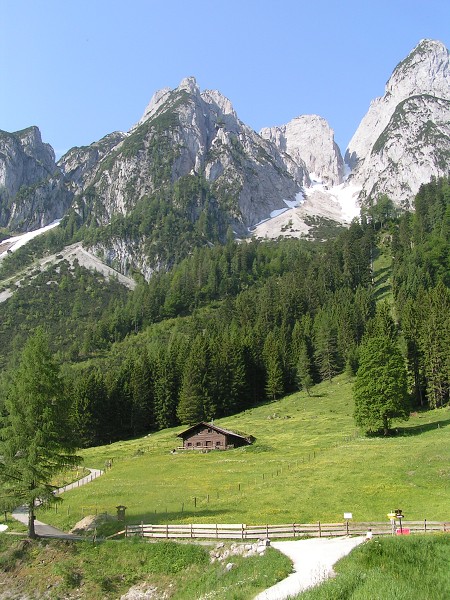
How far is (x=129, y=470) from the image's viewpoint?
6247 cm

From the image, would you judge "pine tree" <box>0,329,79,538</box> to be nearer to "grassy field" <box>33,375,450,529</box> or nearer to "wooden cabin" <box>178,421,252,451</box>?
"grassy field" <box>33,375,450,529</box>

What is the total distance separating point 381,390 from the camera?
2576 inches

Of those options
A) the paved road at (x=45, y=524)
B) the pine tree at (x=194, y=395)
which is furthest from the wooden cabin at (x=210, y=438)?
the pine tree at (x=194, y=395)

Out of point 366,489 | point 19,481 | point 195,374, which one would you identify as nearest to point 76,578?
point 19,481

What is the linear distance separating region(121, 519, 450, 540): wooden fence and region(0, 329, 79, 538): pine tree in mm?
10363

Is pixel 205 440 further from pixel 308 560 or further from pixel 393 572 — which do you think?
pixel 393 572

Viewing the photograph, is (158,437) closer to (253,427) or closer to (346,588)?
(253,427)

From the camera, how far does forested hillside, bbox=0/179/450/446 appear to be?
99.1 metres

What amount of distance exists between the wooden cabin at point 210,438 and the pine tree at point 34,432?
37886mm

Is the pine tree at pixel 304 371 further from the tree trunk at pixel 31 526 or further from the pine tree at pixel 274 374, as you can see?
the tree trunk at pixel 31 526

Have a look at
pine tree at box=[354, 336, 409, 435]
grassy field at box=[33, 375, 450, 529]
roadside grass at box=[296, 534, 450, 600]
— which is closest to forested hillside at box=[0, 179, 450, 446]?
pine tree at box=[354, 336, 409, 435]

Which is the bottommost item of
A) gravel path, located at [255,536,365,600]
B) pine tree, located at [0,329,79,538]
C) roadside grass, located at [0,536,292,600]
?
roadside grass, located at [0,536,292,600]

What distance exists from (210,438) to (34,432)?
4198 centimetres

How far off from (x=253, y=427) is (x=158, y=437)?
19719 mm
